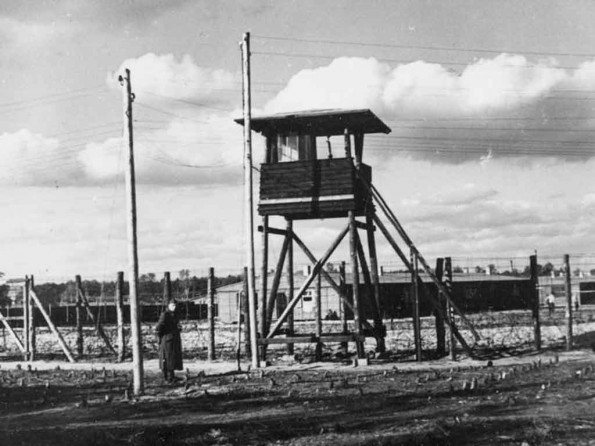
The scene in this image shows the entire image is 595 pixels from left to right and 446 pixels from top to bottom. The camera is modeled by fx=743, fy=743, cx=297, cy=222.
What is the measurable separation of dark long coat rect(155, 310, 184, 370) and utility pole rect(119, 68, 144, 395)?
1.71 meters

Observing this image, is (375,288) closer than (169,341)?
No

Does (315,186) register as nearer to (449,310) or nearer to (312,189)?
(312,189)

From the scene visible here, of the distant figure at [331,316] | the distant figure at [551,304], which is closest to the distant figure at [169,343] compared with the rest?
the distant figure at [551,304]

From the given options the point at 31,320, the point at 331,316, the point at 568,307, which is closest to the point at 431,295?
the point at 568,307

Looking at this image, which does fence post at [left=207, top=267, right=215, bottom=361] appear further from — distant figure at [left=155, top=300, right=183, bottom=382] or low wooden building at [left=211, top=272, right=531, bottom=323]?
low wooden building at [left=211, top=272, right=531, bottom=323]

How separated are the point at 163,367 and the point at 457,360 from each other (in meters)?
7.31

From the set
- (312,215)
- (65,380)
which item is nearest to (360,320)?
(312,215)

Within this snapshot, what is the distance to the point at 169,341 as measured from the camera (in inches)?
670

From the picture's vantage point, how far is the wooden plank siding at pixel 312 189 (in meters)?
19.6

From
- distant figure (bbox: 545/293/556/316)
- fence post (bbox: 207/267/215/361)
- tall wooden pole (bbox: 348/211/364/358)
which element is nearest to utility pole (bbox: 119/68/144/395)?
fence post (bbox: 207/267/215/361)

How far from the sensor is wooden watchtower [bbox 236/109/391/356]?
19.5m

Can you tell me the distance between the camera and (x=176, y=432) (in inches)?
404

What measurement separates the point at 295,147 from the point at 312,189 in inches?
54.0

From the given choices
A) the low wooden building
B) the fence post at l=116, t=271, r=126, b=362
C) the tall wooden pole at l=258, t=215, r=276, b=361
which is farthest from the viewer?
the low wooden building
